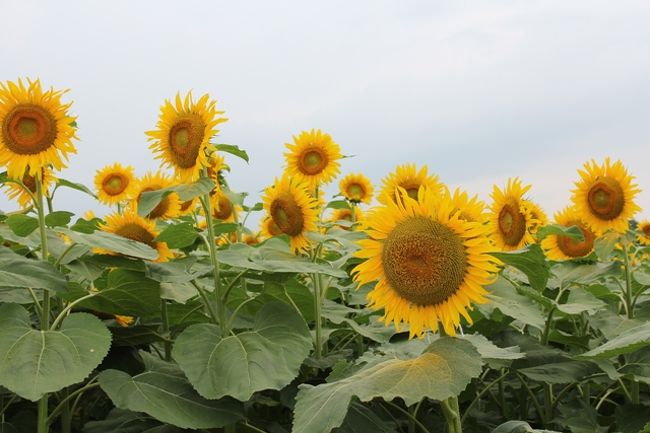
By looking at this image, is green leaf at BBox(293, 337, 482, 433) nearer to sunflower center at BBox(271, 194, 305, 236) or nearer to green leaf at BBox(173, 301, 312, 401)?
green leaf at BBox(173, 301, 312, 401)

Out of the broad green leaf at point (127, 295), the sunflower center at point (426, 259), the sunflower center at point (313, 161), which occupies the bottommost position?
the broad green leaf at point (127, 295)

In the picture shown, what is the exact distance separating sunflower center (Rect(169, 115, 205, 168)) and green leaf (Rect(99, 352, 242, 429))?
1008mm

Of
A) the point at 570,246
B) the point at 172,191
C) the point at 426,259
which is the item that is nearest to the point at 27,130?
the point at 172,191

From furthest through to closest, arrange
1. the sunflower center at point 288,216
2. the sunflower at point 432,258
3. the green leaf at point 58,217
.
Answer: the sunflower center at point 288,216 → the green leaf at point 58,217 → the sunflower at point 432,258

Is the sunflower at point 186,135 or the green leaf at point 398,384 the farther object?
the sunflower at point 186,135

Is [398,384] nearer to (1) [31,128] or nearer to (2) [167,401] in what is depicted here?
(2) [167,401]

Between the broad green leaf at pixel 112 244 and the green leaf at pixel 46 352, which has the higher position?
the broad green leaf at pixel 112 244

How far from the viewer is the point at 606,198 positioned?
477cm

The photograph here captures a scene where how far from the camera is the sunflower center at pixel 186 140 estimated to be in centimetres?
336

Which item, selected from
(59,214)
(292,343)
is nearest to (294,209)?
(59,214)

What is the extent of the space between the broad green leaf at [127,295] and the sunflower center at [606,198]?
→ 297 cm

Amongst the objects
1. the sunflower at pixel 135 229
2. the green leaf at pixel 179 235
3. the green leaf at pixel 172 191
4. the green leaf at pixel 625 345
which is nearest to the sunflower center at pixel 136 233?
the sunflower at pixel 135 229

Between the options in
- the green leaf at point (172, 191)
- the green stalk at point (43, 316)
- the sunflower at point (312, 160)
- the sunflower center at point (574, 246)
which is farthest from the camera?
the sunflower at point (312, 160)

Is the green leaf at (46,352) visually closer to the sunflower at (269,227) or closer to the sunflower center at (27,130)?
the sunflower center at (27,130)
